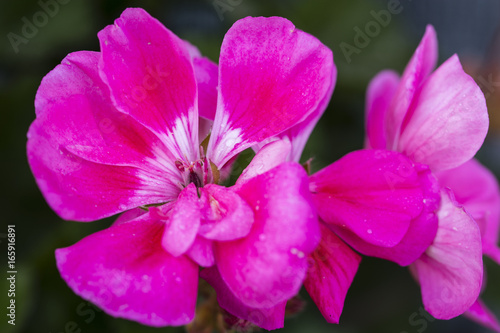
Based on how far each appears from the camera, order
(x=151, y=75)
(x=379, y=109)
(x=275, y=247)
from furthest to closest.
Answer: (x=379, y=109)
(x=151, y=75)
(x=275, y=247)

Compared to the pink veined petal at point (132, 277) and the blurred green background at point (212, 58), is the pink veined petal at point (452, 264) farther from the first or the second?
the blurred green background at point (212, 58)

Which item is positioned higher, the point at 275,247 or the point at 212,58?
the point at 275,247

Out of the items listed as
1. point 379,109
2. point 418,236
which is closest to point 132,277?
point 418,236

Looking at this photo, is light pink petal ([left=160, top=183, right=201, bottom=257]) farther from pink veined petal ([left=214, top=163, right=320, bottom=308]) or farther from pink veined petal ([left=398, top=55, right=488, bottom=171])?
pink veined petal ([left=398, top=55, right=488, bottom=171])

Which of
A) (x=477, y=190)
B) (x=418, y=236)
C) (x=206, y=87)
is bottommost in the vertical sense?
(x=477, y=190)

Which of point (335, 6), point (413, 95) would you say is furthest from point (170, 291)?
point (335, 6)

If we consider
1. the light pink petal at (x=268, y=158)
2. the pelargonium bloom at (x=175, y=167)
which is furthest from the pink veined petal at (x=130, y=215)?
the light pink petal at (x=268, y=158)

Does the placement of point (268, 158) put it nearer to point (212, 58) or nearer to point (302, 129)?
point (302, 129)

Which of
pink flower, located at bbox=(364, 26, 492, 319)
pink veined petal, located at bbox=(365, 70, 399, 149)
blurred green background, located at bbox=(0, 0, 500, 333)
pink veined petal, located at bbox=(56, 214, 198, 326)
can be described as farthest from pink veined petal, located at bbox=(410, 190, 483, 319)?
blurred green background, located at bbox=(0, 0, 500, 333)
